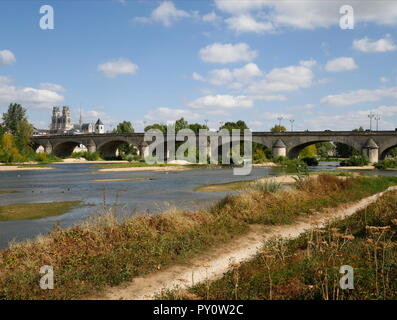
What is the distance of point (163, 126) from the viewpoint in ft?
470

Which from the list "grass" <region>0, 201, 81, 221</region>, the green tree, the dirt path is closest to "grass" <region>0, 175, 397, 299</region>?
the dirt path

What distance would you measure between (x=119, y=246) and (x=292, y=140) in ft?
263

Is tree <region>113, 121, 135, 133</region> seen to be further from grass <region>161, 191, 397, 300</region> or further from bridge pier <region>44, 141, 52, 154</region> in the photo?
grass <region>161, 191, 397, 300</region>

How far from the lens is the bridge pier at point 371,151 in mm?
77062

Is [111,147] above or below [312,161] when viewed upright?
above

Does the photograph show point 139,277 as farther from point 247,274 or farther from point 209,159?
point 209,159

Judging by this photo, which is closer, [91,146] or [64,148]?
[91,146]

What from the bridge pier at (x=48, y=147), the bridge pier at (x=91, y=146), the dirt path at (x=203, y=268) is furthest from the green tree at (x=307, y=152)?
the dirt path at (x=203, y=268)

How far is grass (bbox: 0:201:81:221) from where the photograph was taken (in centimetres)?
2265

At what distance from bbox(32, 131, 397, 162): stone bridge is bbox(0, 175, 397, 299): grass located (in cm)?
6582

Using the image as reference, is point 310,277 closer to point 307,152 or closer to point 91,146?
point 307,152

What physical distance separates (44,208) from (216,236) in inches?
616

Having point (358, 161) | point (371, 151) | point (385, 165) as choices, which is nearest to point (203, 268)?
point (385, 165)

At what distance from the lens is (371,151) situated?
7750cm
